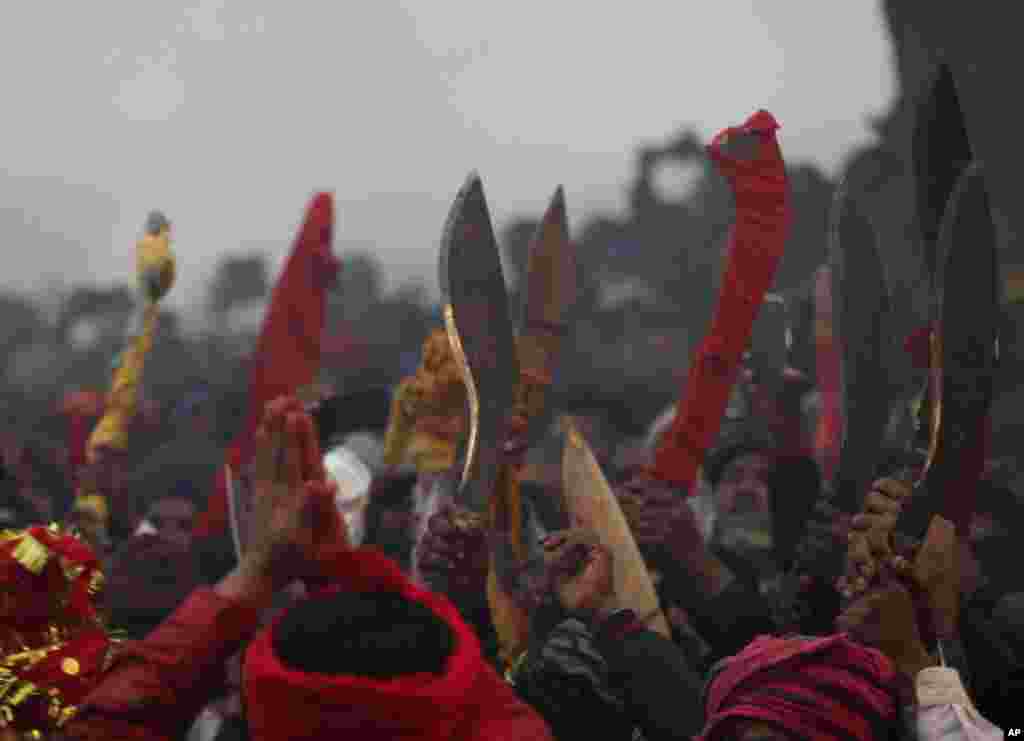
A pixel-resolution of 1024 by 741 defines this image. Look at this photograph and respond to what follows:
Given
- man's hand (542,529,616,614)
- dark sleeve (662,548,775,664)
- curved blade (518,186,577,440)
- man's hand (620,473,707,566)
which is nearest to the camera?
man's hand (542,529,616,614)

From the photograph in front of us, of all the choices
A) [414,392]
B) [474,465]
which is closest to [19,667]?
[474,465]

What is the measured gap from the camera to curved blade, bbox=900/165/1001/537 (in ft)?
8.02

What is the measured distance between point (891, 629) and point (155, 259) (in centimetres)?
343

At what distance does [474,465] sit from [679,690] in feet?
2.62

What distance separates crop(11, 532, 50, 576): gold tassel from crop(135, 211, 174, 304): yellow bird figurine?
95.9 inches

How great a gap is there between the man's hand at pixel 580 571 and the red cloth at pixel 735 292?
Result: 76cm

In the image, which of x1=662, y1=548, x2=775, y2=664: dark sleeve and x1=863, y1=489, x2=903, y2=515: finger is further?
x1=662, y1=548, x2=775, y2=664: dark sleeve

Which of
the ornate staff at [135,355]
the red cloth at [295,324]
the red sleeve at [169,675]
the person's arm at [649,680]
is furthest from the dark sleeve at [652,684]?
the ornate staff at [135,355]

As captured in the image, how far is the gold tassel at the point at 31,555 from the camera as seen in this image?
7.49 ft

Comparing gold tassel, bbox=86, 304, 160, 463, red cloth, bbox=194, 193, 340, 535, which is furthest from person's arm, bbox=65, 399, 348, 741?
gold tassel, bbox=86, 304, 160, 463

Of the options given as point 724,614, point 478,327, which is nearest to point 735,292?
point 478,327

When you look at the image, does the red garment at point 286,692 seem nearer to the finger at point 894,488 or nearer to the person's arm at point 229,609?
the person's arm at point 229,609

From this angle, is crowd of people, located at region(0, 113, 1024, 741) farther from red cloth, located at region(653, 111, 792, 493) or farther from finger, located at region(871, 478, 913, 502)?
red cloth, located at region(653, 111, 792, 493)

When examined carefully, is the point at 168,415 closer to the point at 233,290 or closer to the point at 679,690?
the point at 679,690
